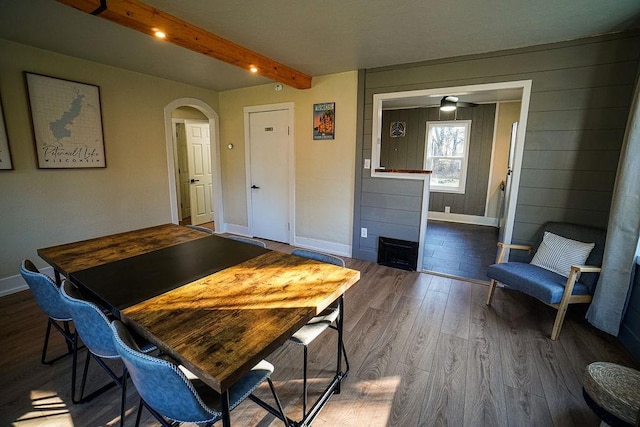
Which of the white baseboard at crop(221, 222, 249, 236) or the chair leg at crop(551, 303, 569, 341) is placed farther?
the white baseboard at crop(221, 222, 249, 236)

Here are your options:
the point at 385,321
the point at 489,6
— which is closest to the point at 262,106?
the point at 489,6

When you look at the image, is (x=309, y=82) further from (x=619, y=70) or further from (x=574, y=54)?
(x=619, y=70)

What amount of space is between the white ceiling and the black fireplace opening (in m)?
2.14

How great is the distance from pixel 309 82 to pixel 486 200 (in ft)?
14.1

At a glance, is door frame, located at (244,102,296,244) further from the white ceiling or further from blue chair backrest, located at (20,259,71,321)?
blue chair backrest, located at (20,259,71,321)

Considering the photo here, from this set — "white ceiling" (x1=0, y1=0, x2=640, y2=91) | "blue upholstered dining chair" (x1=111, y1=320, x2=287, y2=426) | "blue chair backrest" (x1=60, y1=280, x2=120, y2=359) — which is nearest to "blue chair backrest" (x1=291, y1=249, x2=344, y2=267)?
"blue upholstered dining chair" (x1=111, y1=320, x2=287, y2=426)

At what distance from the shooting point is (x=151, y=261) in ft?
5.84

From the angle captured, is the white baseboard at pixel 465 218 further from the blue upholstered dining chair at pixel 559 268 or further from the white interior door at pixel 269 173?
the white interior door at pixel 269 173

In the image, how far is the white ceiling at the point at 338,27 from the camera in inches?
81.6

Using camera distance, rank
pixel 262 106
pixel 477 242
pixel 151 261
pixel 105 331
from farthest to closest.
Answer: pixel 477 242
pixel 262 106
pixel 151 261
pixel 105 331

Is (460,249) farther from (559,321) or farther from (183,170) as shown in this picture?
(183,170)

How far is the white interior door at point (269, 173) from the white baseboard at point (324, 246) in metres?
0.30

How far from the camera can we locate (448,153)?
6.12m

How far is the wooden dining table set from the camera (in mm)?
987
